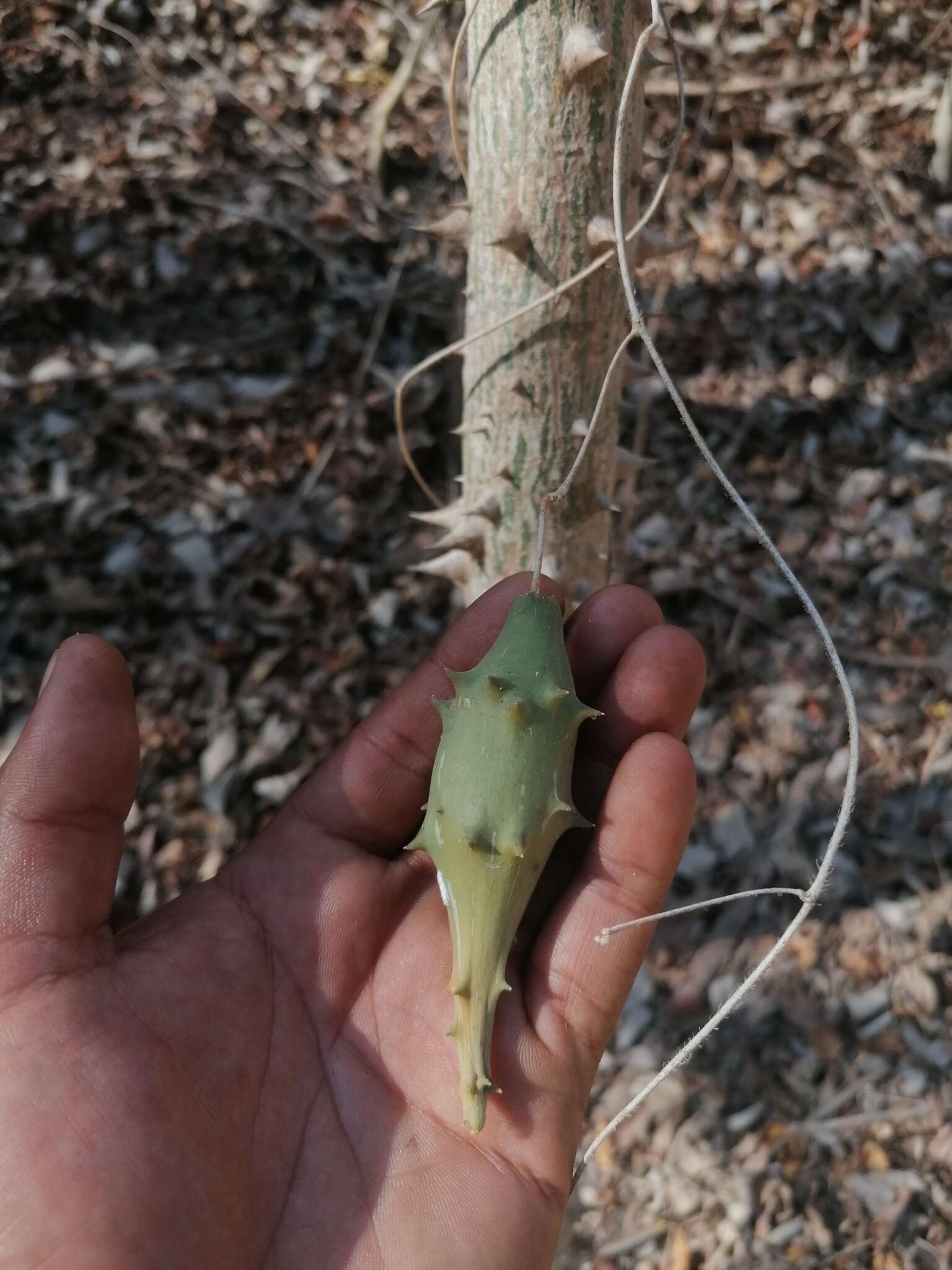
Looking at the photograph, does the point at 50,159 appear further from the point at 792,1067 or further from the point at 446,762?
the point at 792,1067

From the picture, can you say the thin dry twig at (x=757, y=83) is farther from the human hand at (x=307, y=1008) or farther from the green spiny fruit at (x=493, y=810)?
the green spiny fruit at (x=493, y=810)

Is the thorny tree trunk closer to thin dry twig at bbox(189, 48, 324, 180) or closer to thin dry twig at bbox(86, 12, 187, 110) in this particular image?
thin dry twig at bbox(189, 48, 324, 180)

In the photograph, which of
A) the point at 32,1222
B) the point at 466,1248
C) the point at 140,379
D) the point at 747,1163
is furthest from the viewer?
the point at 140,379

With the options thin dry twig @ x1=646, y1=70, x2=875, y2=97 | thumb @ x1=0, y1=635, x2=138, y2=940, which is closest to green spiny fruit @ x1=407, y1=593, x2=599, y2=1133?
thumb @ x1=0, y1=635, x2=138, y2=940

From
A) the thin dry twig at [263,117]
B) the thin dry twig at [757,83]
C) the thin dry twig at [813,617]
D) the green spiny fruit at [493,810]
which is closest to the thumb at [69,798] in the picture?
the green spiny fruit at [493,810]

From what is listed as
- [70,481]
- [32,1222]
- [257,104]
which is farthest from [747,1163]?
[257,104]

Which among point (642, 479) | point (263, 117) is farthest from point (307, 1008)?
point (263, 117)

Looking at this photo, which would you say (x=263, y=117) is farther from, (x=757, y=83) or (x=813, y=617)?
(x=813, y=617)
